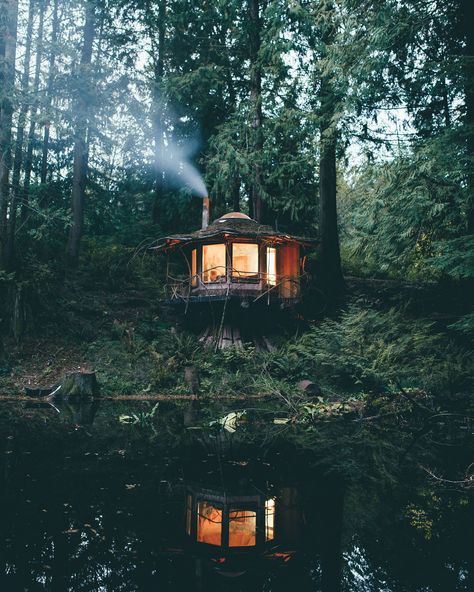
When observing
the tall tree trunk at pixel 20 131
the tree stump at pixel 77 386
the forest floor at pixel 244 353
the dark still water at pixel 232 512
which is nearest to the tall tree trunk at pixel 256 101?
the forest floor at pixel 244 353

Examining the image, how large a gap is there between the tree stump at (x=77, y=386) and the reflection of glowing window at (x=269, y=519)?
916cm

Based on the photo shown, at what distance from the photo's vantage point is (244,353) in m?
16.6

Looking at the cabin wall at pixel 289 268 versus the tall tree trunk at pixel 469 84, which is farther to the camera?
the cabin wall at pixel 289 268

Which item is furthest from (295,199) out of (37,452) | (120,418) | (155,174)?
(37,452)

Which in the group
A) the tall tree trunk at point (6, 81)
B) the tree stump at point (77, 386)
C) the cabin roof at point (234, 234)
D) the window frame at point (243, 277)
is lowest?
the tree stump at point (77, 386)

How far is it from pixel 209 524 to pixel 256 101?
64.6ft

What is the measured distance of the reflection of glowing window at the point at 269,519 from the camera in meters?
3.98

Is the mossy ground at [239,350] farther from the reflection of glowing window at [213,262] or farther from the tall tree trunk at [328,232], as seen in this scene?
the reflection of glowing window at [213,262]

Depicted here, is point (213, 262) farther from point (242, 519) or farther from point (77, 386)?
point (242, 519)

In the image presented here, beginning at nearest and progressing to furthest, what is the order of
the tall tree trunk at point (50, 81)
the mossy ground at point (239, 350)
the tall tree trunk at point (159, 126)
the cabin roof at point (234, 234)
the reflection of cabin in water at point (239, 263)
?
the mossy ground at point (239, 350), the tall tree trunk at point (50, 81), the cabin roof at point (234, 234), the reflection of cabin in water at point (239, 263), the tall tree trunk at point (159, 126)

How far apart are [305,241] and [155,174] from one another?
445 inches

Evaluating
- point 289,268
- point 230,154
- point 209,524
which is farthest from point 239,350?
point 209,524

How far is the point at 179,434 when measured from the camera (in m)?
8.34

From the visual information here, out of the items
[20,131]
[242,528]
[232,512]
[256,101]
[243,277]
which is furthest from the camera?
[256,101]
